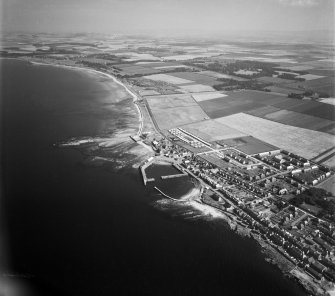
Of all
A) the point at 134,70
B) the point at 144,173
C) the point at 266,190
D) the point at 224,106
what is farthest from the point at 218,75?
the point at 266,190

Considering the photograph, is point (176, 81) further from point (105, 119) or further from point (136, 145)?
point (136, 145)

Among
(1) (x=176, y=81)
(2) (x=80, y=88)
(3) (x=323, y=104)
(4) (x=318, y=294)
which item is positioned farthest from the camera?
(1) (x=176, y=81)

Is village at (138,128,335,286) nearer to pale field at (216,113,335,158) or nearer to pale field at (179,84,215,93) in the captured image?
pale field at (216,113,335,158)

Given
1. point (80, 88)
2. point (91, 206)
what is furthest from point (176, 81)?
point (91, 206)

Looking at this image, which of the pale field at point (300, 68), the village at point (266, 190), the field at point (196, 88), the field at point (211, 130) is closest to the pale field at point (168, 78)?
the field at point (196, 88)

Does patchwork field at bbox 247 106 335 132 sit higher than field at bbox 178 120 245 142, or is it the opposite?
patchwork field at bbox 247 106 335 132

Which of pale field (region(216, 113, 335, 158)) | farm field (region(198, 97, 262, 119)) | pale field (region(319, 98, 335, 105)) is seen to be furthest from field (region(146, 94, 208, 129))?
pale field (region(319, 98, 335, 105))
